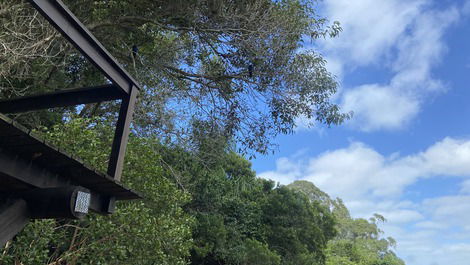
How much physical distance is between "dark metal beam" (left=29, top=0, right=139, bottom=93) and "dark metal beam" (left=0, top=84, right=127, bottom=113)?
0.12m

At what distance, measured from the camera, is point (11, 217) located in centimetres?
188

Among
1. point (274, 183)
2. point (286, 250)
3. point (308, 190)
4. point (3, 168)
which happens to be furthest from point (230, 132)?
point (308, 190)

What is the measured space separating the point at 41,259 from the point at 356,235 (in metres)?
29.0

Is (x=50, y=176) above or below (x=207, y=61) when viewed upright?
below

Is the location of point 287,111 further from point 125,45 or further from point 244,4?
point 125,45

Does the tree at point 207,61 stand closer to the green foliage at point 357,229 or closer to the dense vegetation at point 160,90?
the dense vegetation at point 160,90

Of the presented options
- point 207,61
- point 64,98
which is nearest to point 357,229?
point 207,61

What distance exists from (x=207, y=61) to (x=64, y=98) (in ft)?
13.2

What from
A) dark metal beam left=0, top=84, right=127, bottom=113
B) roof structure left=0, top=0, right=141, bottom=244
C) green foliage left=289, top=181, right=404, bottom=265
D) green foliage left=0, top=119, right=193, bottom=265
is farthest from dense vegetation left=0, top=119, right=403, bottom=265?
green foliage left=289, top=181, right=404, bottom=265

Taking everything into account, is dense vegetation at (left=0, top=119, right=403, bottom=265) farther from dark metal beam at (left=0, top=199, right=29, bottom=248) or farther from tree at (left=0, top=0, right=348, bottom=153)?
dark metal beam at (left=0, top=199, right=29, bottom=248)

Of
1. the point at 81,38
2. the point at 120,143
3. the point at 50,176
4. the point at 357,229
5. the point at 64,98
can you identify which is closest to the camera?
the point at 50,176

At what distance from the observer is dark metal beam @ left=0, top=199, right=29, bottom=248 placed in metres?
1.82

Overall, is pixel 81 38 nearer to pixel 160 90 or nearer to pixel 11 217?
pixel 11 217

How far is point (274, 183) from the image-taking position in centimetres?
1323
